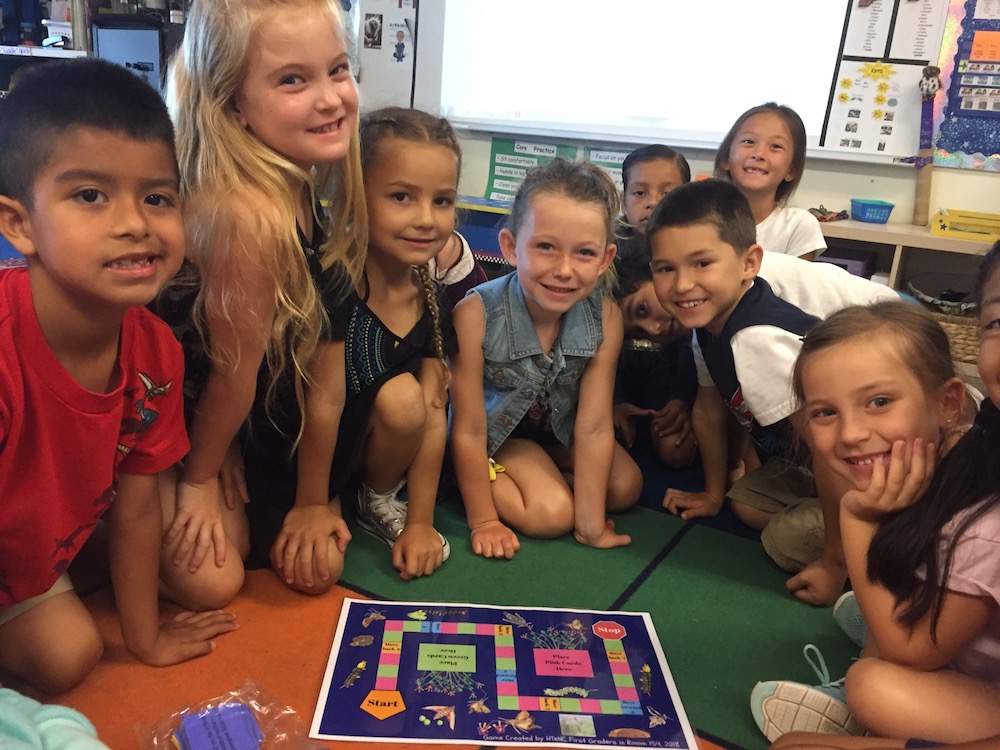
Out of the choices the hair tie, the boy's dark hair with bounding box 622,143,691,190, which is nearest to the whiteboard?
the boy's dark hair with bounding box 622,143,691,190

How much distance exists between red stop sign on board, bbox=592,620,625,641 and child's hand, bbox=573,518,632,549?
253 millimetres

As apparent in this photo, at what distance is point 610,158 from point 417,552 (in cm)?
219

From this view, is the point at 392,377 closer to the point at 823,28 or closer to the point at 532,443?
the point at 532,443

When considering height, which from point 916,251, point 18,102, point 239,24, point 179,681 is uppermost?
point 239,24

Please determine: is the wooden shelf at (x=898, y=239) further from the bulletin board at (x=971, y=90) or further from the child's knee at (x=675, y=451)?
the child's knee at (x=675, y=451)

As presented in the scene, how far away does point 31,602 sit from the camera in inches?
37.9

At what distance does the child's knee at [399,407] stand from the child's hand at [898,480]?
0.69m

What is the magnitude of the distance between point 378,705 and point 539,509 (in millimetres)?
535

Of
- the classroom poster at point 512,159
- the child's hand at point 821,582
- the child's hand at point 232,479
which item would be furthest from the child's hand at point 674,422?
the classroom poster at point 512,159

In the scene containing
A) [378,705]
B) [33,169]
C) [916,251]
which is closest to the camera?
[33,169]

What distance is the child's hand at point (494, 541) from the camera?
132 centimetres

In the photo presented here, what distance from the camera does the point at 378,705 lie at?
0.94 meters

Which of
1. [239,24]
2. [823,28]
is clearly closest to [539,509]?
[239,24]

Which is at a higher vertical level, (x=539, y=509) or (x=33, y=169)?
(x=33, y=169)
